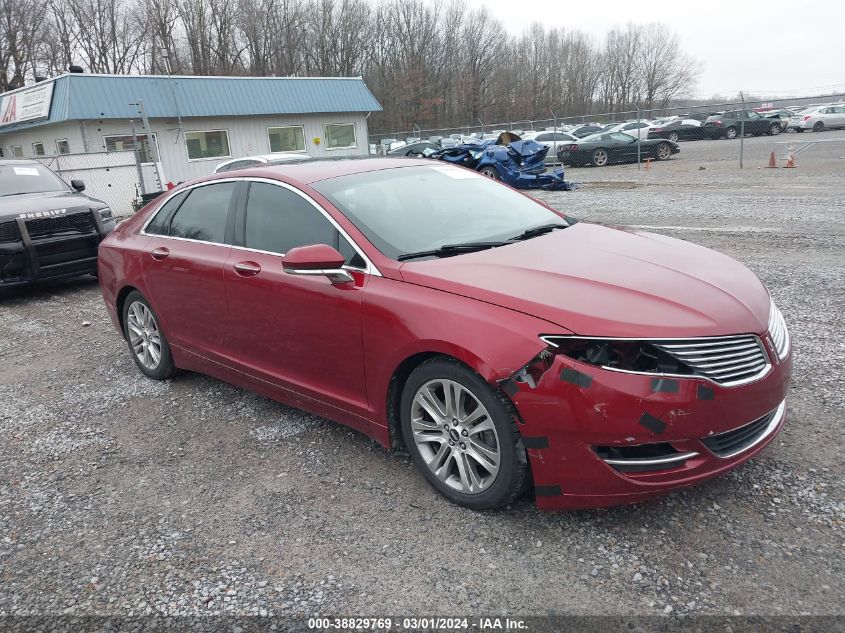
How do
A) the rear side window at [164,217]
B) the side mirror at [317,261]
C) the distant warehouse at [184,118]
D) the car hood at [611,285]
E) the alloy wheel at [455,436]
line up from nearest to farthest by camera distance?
the car hood at [611,285] → the alloy wheel at [455,436] → the side mirror at [317,261] → the rear side window at [164,217] → the distant warehouse at [184,118]

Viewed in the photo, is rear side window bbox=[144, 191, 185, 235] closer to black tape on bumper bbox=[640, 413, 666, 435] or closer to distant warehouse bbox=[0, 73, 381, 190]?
black tape on bumper bbox=[640, 413, 666, 435]

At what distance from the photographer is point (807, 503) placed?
109 inches

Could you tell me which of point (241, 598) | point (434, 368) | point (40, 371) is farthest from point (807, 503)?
point (40, 371)

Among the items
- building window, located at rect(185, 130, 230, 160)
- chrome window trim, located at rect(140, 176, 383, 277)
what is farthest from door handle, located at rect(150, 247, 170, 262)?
building window, located at rect(185, 130, 230, 160)

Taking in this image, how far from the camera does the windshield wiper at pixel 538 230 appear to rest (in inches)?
138

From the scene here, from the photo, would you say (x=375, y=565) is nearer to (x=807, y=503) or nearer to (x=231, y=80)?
(x=807, y=503)

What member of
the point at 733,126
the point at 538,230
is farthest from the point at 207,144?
the point at 733,126

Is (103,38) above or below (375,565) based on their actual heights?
above

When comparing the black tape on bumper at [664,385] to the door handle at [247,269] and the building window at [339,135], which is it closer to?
the door handle at [247,269]

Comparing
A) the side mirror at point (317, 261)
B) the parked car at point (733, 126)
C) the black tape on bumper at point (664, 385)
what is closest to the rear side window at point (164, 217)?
the side mirror at point (317, 261)

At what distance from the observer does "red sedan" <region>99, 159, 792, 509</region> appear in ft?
8.04

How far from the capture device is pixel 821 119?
35.2 m

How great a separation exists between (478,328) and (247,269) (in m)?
1.68

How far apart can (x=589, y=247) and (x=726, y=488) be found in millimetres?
1338
